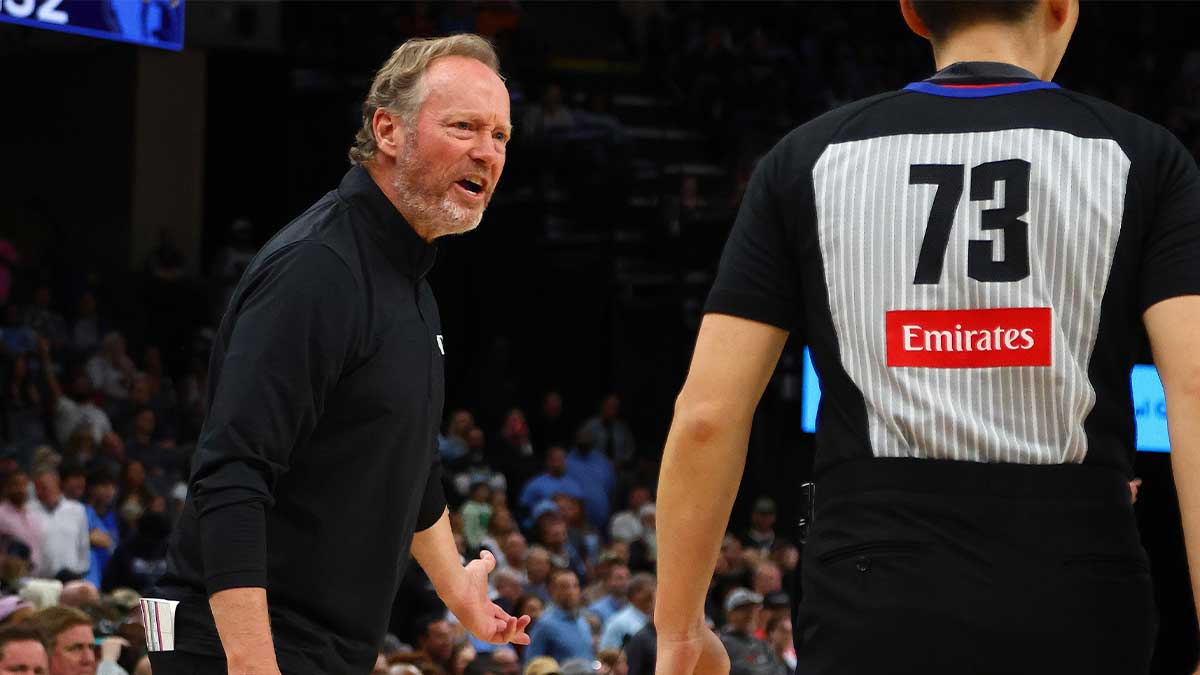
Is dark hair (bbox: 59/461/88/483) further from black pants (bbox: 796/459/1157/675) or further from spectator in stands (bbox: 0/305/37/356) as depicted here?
black pants (bbox: 796/459/1157/675)

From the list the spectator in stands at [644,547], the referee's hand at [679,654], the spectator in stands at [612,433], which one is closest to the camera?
the referee's hand at [679,654]

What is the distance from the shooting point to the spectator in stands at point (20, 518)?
35.7 feet

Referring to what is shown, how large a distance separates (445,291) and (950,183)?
16147 millimetres

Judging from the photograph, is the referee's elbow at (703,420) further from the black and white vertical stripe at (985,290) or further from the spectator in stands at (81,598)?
the spectator in stands at (81,598)

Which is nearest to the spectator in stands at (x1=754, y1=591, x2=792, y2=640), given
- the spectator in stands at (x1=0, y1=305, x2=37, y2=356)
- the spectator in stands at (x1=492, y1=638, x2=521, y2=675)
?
the spectator in stands at (x1=492, y1=638, x2=521, y2=675)

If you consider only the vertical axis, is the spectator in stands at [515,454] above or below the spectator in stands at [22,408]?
below

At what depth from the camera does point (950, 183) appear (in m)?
2.06

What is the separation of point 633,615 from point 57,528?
374 centimetres

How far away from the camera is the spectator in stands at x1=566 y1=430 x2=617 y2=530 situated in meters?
15.4

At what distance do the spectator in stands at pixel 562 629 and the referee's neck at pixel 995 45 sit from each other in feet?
29.0

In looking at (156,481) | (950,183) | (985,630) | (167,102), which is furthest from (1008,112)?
(167,102)

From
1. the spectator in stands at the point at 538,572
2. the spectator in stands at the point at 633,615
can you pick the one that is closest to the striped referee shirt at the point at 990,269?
the spectator in stands at the point at 633,615

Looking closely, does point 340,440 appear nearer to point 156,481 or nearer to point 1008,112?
point 1008,112

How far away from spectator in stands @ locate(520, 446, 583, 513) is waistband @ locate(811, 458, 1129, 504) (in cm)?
1265
